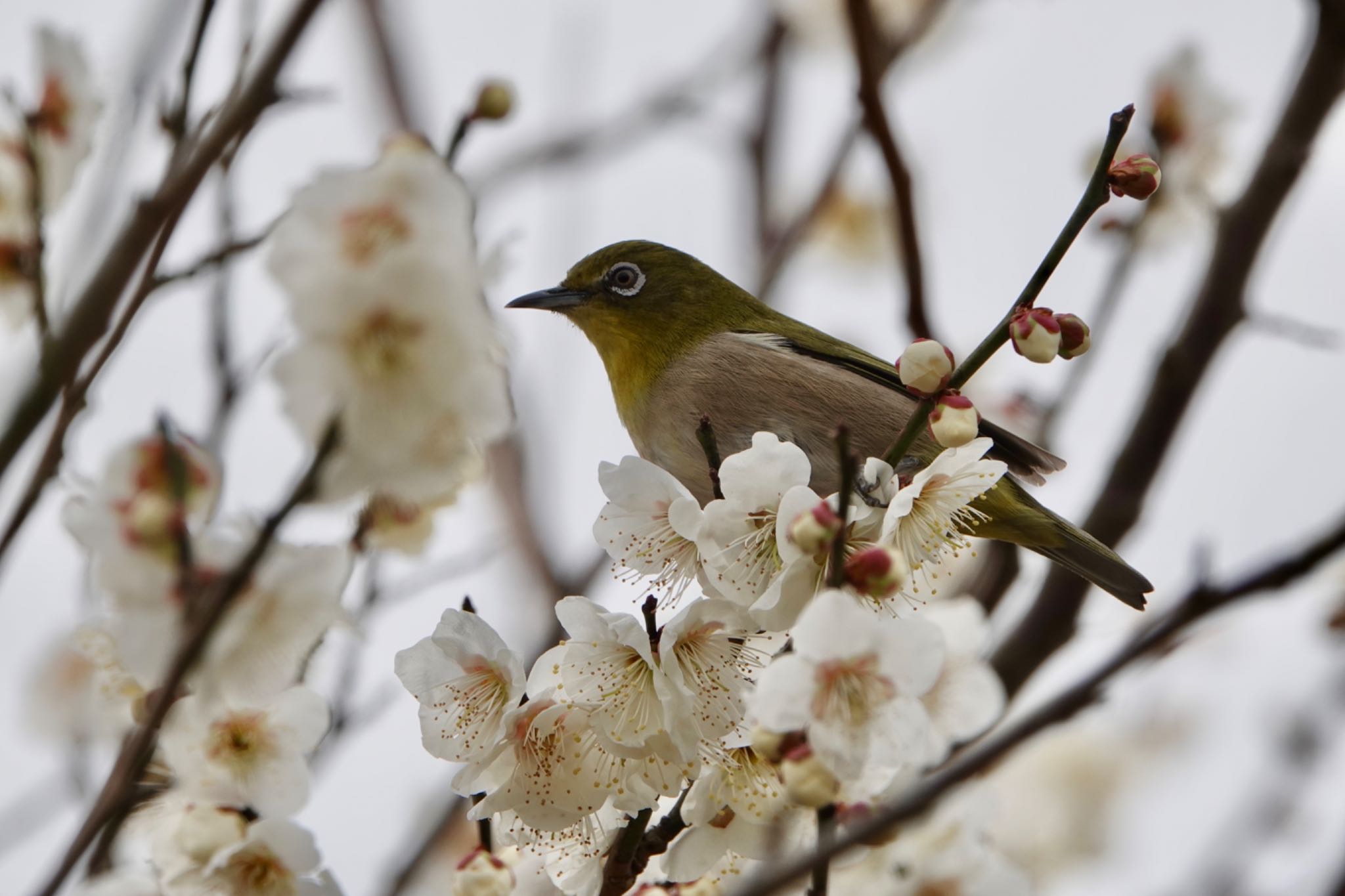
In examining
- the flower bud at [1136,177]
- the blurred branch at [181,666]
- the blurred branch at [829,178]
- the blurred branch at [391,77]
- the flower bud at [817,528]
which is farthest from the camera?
the blurred branch at [391,77]

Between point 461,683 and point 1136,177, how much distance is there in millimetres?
1482

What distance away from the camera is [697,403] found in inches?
175

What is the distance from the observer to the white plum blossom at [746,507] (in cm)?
225

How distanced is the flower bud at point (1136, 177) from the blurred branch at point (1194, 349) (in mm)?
2302

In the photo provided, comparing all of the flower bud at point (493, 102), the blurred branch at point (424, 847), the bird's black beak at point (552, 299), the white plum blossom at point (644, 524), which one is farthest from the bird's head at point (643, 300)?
the white plum blossom at point (644, 524)

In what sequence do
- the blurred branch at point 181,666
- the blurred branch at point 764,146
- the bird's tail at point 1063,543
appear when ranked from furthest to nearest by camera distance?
1. the blurred branch at point 764,146
2. the bird's tail at point 1063,543
3. the blurred branch at point 181,666

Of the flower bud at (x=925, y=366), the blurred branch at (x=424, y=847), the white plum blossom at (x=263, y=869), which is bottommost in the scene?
the blurred branch at (x=424, y=847)

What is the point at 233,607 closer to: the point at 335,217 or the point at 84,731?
the point at 335,217

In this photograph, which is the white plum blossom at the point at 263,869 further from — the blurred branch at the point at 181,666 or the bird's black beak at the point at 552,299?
the bird's black beak at the point at 552,299

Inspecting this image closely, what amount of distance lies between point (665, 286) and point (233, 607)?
347cm

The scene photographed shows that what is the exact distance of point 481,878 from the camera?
7.02 ft

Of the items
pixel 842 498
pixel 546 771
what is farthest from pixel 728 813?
pixel 842 498

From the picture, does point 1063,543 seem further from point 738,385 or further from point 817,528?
point 817,528

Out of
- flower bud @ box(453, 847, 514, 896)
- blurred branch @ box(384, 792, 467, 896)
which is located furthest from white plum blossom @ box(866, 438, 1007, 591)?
blurred branch @ box(384, 792, 467, 896)
